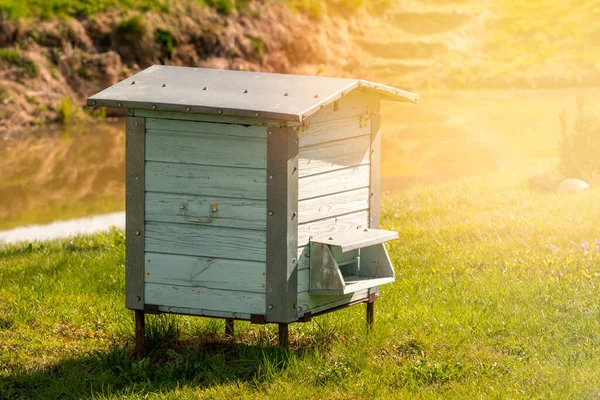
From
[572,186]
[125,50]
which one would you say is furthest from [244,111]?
[125,50]

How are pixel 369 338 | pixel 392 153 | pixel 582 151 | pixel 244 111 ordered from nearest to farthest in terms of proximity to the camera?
pixel 244 111, pixel 369 338, pixel 582 151, pixel 392 153

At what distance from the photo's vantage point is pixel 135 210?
17.9 feet

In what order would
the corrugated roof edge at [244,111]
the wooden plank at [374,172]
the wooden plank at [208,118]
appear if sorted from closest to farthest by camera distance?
the corrugated roof edge at [244,111]
the wooden plank at [208,118]
the wooden plank at [374,172]

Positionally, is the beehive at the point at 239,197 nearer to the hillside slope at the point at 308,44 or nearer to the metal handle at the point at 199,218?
the metal handle at the point at 199,218

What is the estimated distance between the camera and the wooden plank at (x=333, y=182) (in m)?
5.35

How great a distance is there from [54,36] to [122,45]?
161 centimetres

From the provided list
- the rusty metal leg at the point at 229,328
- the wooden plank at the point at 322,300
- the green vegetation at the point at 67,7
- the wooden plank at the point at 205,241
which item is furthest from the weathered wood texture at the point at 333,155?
the green vegetation at the point at 67,7

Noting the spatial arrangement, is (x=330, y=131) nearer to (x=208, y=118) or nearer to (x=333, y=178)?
(x=333, y=178)

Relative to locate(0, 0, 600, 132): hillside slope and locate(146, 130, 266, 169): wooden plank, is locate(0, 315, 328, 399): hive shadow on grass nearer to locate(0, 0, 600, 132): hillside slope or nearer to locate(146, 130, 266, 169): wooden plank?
locate(146, 130, 266, 169): wooden plank

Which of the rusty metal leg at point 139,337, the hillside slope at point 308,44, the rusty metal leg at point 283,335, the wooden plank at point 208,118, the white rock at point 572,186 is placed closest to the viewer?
the wooden plank at point 208,118

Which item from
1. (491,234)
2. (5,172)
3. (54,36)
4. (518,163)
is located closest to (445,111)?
(518,163)

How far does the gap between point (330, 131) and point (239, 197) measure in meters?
0.73

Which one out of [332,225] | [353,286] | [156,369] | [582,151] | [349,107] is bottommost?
[156,369]

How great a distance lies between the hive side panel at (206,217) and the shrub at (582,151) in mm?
7146
